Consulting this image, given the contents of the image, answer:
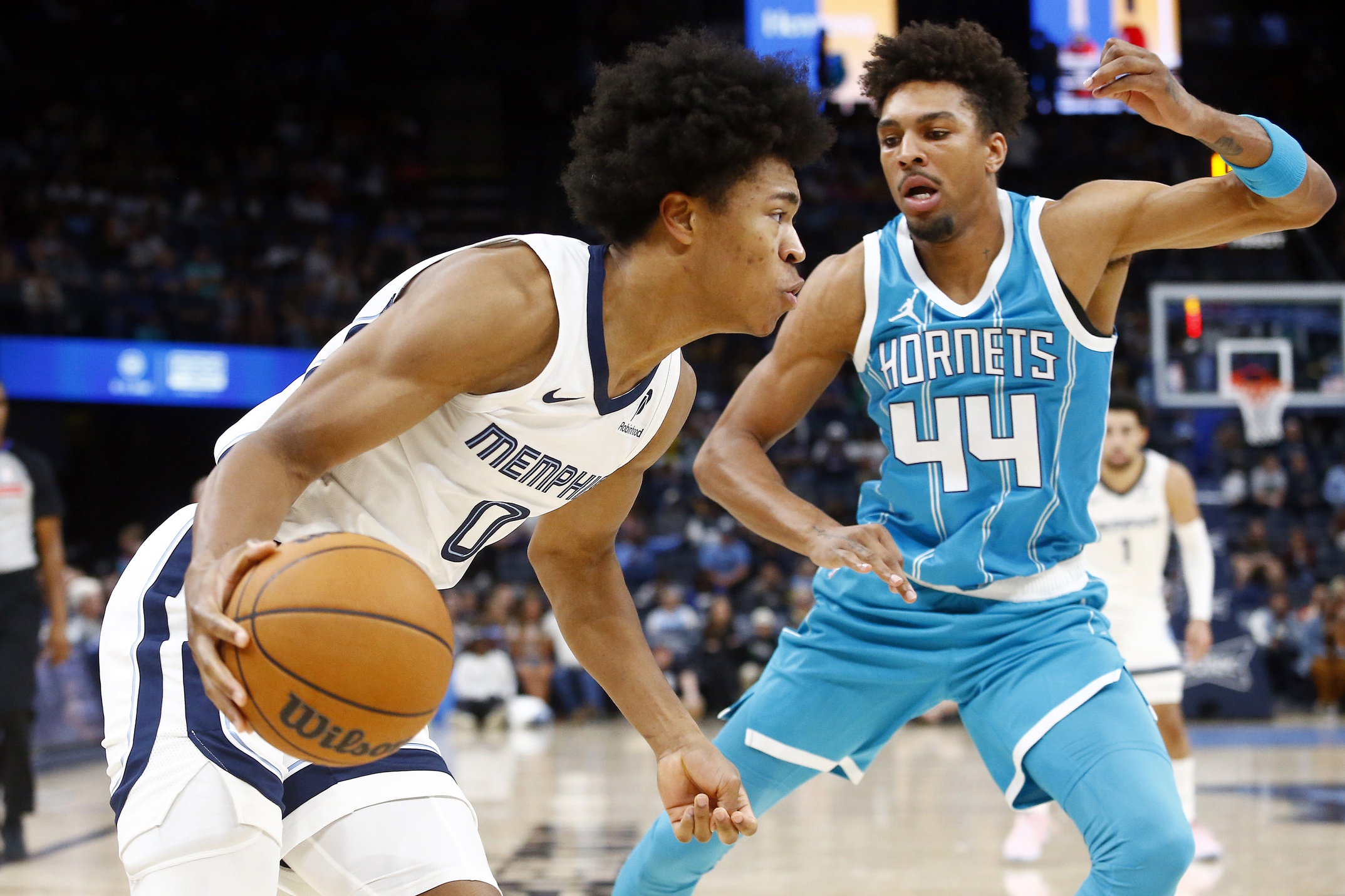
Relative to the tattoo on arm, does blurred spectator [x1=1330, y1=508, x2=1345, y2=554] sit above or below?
below

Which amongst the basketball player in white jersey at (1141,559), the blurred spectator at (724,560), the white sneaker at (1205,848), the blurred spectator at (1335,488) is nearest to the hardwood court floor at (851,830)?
the white sneaker at (1205,848)

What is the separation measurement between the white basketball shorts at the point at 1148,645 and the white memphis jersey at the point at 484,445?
3.78m

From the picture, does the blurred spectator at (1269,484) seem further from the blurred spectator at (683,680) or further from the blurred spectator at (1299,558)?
the blurred spectator at (683,680)

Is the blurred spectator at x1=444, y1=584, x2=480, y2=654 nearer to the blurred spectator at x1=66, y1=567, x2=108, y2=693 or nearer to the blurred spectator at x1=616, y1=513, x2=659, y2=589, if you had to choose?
the blurred spectator at x1=616, y1=513, x2=659, y2=589

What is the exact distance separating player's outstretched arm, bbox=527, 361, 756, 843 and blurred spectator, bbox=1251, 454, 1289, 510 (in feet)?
46.2

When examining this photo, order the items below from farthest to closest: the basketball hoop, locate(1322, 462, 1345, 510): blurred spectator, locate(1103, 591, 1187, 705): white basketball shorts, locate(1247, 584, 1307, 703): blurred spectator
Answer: locate(1322, 462, 1345, 510): blurred spectator < locate(1247, 584, 1307, 703): blurred spectator < the basketball hoop < locate(1103, 591, 1187, 705): white basketball shorts

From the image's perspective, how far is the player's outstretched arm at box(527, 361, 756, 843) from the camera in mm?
2355

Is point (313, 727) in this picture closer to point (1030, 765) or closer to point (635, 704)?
point (635, 704)

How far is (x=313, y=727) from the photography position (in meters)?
1.77

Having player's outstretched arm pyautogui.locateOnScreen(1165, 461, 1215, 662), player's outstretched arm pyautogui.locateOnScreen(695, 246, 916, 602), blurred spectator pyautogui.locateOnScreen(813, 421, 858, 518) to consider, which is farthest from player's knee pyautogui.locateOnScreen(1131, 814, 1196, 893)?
blurred spectator pyautogui.locateOnScreen(813, 421, 858, 518)

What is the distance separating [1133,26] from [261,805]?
56.8 feet

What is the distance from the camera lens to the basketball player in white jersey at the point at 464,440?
6.30 feet

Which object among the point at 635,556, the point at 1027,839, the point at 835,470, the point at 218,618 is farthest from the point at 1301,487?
the point at 218,618

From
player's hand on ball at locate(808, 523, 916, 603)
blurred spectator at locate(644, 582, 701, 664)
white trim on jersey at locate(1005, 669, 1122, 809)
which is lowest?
blurred spectator at locate(644, 582, 701, 664)
